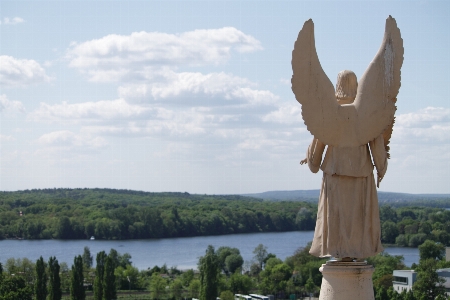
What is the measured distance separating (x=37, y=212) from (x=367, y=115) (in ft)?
589

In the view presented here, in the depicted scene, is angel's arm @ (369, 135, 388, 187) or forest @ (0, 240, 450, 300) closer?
angel's arm @ (369, 135, 388, 187)

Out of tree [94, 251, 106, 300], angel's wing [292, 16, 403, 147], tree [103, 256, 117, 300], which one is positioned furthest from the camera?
tree [94, 251, 106, 300]

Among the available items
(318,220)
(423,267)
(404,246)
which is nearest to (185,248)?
(404,246)

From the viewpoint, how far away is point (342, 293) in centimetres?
993

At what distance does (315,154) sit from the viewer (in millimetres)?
10391

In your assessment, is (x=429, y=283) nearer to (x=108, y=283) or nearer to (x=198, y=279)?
(x=198, y=279)

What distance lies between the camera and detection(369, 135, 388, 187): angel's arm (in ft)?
33.7

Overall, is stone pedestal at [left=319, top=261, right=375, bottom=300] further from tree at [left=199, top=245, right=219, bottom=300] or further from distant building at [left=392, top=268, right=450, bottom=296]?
distant building at [left=392, top=268, right=450, bottom=296]

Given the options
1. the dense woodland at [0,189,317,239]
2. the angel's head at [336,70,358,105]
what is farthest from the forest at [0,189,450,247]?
the angel's head at [336,70,358,105]

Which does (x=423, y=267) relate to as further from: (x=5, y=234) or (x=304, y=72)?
(x=5, y=234)

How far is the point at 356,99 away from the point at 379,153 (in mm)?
725

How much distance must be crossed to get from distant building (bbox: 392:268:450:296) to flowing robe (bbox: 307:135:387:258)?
64.6 m

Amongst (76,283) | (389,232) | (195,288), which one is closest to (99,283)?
(76,283)

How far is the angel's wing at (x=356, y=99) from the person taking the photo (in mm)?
10031
